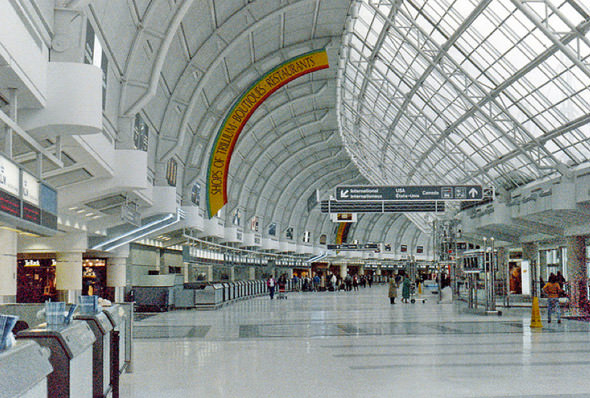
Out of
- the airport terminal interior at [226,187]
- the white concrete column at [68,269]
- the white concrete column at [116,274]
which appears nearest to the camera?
the airport terminal interior at [226,187]

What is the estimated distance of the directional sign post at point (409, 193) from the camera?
3269 cm

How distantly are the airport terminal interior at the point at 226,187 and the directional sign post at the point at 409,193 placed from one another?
3.9 inches

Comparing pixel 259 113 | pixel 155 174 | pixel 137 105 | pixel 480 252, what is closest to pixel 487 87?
pixel 480 252

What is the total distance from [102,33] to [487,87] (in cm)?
1688

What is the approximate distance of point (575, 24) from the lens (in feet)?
67.8

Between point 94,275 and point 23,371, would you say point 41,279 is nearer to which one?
point 94,275

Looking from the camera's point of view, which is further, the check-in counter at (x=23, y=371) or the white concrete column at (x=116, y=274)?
the white concrete column at (x=116, y=274)

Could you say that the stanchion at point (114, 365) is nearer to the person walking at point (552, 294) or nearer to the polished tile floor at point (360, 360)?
the polished tile floor at point (360, 360)

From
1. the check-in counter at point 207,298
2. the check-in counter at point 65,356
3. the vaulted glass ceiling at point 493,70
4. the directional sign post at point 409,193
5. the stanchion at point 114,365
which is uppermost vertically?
the vaulted glass ceiling at point 493,70

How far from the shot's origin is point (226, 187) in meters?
26.6

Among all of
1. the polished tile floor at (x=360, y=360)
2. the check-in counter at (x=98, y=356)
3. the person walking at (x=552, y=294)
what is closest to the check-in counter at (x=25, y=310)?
the polished tile floor at (x=360, y=360)

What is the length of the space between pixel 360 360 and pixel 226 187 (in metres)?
14.1

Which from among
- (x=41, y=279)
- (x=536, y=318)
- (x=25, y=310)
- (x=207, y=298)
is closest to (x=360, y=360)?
(x=25, y=310)

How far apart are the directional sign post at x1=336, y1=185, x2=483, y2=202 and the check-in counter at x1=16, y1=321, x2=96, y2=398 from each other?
26.8m
